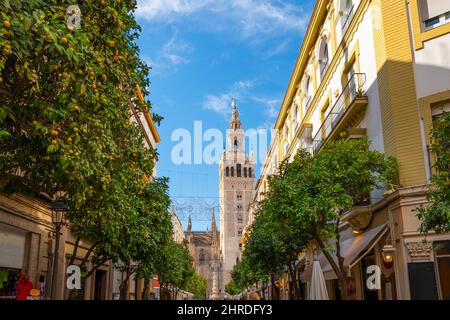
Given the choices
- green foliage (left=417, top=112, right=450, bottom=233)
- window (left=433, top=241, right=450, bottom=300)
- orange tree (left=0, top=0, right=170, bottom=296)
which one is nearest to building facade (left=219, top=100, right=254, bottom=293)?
window (left=433, top=241, right=450, bottom=300)

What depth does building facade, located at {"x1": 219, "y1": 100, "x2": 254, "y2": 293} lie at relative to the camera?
110125 mm

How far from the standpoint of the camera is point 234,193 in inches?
4390

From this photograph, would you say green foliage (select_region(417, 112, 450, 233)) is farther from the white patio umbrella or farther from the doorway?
the doorway

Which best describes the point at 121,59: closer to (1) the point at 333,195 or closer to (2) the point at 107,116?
(2) the point at 107,116

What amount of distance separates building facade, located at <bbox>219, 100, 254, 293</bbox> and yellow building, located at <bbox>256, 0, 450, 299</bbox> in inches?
3597

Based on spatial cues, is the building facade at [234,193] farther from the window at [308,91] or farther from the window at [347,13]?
the window at [347,13]

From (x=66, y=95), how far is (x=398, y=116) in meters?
10.6

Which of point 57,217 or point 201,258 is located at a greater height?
point 201,258

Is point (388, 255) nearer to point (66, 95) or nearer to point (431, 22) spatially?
point (431, 22)

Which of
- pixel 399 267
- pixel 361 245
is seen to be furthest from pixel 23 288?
pixel 399 267

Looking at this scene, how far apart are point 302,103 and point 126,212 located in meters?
19.6

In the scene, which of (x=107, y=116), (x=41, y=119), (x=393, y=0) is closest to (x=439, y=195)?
(x=107, y=116)

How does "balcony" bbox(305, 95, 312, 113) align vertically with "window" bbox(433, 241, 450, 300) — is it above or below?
above

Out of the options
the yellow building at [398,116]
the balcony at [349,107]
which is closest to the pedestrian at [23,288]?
the yellow building at [398,116]
